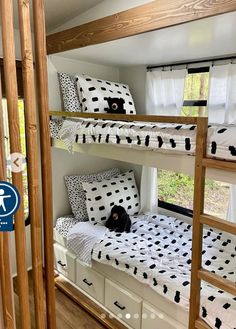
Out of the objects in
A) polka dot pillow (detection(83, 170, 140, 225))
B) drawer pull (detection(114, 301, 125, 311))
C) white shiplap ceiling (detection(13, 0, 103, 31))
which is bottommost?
drawer pull (detection(114, 301, 125, 311))

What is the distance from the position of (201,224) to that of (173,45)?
140 centimetres

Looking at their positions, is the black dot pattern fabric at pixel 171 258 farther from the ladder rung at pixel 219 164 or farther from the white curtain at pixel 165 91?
the white curtain at pixel 165 91

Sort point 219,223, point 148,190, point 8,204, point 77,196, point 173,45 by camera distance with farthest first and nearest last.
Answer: point 148,190 < point 77,196 < point 173,45 < point 219,223 < point 8,204

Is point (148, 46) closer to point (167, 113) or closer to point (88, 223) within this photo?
point (167, 113)

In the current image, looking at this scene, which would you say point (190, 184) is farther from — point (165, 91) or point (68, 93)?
point (68, 93)

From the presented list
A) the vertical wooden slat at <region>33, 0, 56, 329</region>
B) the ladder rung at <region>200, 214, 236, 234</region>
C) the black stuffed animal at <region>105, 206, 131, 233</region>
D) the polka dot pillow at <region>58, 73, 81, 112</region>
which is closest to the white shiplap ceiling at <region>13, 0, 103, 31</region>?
the polka dot pillow at <region>58, 73, 81, 112</region>

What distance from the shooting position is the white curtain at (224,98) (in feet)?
7.76

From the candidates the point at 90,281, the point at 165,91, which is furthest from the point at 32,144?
the point at 165,91

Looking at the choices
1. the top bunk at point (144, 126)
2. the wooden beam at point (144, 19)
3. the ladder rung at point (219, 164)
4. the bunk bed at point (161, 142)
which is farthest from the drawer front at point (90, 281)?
the wooden beam at point (144, 19)

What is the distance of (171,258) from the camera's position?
222 cm

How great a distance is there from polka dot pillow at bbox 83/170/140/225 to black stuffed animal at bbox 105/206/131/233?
0.32 ft

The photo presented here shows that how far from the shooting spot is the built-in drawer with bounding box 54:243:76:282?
2.71 m

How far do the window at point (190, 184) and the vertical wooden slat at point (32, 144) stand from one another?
1985mm

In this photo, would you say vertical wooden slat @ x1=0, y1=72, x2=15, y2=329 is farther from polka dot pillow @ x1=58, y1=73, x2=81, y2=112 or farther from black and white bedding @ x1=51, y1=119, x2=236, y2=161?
polka dot pillow @ x1=58, y1=73, x2=81, y2=112
